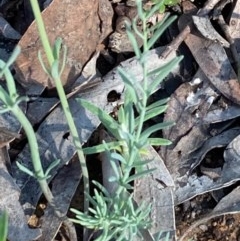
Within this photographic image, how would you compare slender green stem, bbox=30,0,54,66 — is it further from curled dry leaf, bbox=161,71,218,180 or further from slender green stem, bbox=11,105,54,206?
curled dry leaf, bbox=161,71,218,180

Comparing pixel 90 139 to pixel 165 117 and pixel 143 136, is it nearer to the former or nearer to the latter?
pixel 165 117

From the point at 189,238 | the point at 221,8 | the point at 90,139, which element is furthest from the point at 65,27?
the point at 189,238

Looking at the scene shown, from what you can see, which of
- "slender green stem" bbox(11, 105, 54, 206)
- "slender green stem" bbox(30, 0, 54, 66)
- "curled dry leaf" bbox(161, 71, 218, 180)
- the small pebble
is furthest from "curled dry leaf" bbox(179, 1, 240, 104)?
"slender green stem" bbox(30, 0, 54, 66)

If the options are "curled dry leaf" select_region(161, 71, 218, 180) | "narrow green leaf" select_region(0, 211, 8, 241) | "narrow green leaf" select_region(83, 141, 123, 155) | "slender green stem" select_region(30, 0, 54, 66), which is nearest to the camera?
"slender green stem" select_region(30, 0, 54, 66)

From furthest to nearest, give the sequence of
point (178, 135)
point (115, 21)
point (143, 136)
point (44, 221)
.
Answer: point (115, 21) < point (178, 135) < point (44, 221) < point (143, 136)

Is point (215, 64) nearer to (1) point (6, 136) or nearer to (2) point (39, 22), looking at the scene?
(1) point (6, 136)

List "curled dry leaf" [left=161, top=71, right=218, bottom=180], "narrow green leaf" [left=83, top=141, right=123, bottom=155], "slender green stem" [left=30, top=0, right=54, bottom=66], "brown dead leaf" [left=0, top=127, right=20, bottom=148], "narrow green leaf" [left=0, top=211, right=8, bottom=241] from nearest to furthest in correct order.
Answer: "slender green stem" [left=30, top=0, right=54, bottom=66] → "narrow green leaf" [left=0, top=211, right=8, bottom=241] → "narrow green leaf" [left=83, top=141, right=123, bottom=155] → "brown dead leaf" [left=0, top=127, right=20, bottom=148] → "curled dry leaf" [left=161, top=71, right=218, bottom=180]

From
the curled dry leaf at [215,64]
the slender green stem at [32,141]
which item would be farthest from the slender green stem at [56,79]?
the curled dry leaf at [215,64]

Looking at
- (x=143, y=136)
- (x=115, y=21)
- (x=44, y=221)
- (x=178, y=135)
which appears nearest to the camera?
(x=143, y=136)
